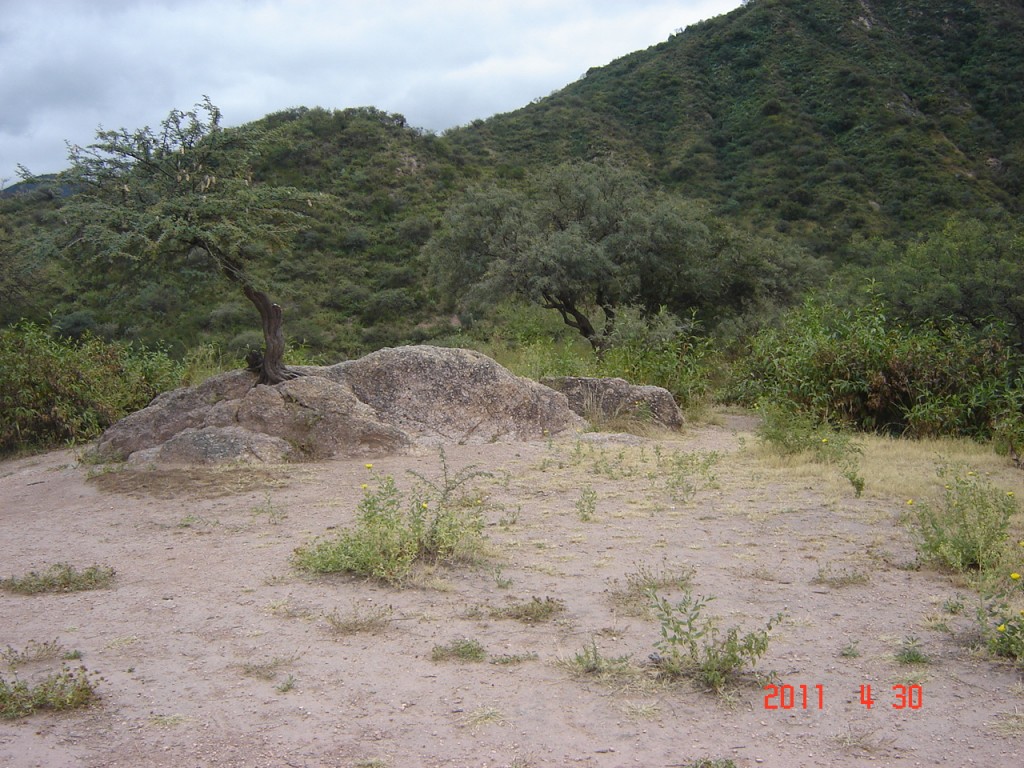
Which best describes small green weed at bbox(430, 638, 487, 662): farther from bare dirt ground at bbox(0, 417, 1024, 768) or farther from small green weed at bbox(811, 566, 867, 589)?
small green weed at bbox(811, 566, 867, 589)

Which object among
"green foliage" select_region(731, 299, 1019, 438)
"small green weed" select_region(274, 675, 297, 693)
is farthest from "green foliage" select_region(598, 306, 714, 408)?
"small green weed" select_region(274, 675, 297, 693)

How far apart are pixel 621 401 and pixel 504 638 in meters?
6.28

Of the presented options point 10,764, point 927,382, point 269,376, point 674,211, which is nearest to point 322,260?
point 674,211

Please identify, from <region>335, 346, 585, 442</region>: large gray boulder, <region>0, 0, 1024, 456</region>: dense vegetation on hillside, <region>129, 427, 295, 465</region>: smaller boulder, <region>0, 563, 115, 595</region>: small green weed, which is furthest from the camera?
<region>0, 0, 1024, 456</region>: dense vegetation on hillside

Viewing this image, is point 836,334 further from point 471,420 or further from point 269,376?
point 269,376

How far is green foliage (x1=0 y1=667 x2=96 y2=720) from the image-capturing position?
322cm

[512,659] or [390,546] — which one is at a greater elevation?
[390,546]

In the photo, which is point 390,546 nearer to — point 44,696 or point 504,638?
point 504,638

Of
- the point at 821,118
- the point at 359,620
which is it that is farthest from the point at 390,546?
the point at 821,118

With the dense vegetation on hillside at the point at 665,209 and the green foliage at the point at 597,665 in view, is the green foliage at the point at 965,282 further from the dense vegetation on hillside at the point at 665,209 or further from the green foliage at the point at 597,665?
the green foliage at the point at 597,665

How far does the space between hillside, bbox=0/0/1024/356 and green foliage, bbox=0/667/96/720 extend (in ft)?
52.3

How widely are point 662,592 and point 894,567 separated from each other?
1.42 metres

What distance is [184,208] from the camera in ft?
26.2

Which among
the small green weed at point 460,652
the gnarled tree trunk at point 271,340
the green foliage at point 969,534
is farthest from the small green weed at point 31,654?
the gnarled tree trunk at point 271,340
